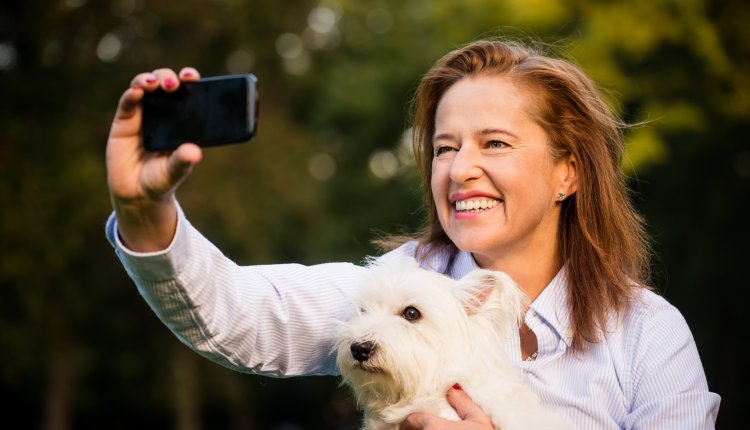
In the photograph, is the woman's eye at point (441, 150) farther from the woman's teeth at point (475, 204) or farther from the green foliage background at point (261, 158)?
the green foliage background at point (261, 158)

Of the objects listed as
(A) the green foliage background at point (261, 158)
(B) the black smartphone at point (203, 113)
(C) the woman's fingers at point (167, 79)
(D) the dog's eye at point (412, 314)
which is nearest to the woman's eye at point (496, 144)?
(D) the dog's eye at point (412, 314)

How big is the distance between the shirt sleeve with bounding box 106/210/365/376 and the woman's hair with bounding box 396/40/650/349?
791mm

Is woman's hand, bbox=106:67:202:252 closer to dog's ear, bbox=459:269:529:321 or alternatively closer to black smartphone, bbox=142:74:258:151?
black smartphone, bbox=142:74:258:151

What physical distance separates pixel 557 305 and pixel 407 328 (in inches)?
24.7

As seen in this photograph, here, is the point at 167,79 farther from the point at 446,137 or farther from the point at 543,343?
the point at 543,343

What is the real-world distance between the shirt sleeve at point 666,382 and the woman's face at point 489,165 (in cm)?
65

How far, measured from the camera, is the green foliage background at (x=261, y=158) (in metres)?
16.4

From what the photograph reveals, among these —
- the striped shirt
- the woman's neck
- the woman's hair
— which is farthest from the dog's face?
the woman's hair

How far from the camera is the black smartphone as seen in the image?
230 centimetres

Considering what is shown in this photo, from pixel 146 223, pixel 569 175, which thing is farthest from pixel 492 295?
pixel 146 223

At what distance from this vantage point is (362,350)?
3.55 metres

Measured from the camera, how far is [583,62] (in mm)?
16047

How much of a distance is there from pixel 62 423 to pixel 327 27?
49.7 ft

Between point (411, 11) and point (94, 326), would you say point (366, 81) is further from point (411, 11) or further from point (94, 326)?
point (94, 326)
